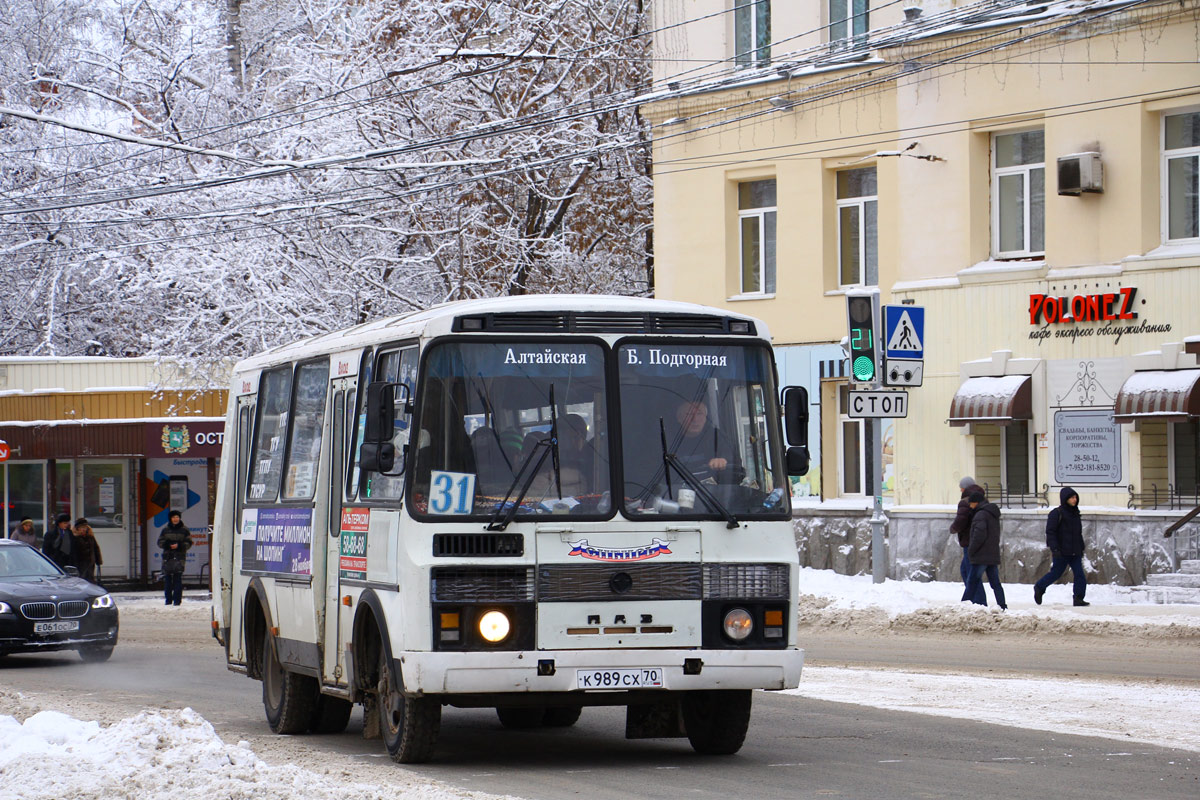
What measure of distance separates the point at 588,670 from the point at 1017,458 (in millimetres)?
19486

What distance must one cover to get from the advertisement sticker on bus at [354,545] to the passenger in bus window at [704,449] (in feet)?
6.49

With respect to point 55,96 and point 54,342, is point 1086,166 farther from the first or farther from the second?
point 54,342

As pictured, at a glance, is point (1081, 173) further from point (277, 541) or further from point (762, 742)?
point (277, 541)

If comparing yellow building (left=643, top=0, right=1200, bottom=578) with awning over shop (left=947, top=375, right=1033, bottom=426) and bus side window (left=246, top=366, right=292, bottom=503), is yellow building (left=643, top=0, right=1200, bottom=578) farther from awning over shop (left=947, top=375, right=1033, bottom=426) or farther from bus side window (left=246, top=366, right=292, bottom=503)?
bus side window (left=246, top=366, right=292, bottom=503)

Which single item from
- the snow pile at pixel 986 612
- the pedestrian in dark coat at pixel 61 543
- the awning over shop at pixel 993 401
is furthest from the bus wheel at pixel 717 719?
the pedestrian in dark coat at pixel 61 543

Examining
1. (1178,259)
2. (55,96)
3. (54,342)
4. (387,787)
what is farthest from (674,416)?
(54,342)

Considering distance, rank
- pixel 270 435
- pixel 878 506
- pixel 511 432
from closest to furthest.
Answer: pixel 511 432, pixel 270 435, pixel 878 506

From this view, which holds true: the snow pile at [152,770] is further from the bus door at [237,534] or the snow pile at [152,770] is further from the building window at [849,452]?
the building window at [849,452]

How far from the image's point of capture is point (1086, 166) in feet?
88.5

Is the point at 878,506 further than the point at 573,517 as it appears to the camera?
Yes

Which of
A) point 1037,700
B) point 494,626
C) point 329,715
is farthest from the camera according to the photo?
point 1037,700

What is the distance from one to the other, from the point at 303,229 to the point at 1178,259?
15.9 m

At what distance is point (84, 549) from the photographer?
101 feet

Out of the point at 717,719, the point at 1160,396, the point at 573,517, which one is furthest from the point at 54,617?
the point at 1160,396
